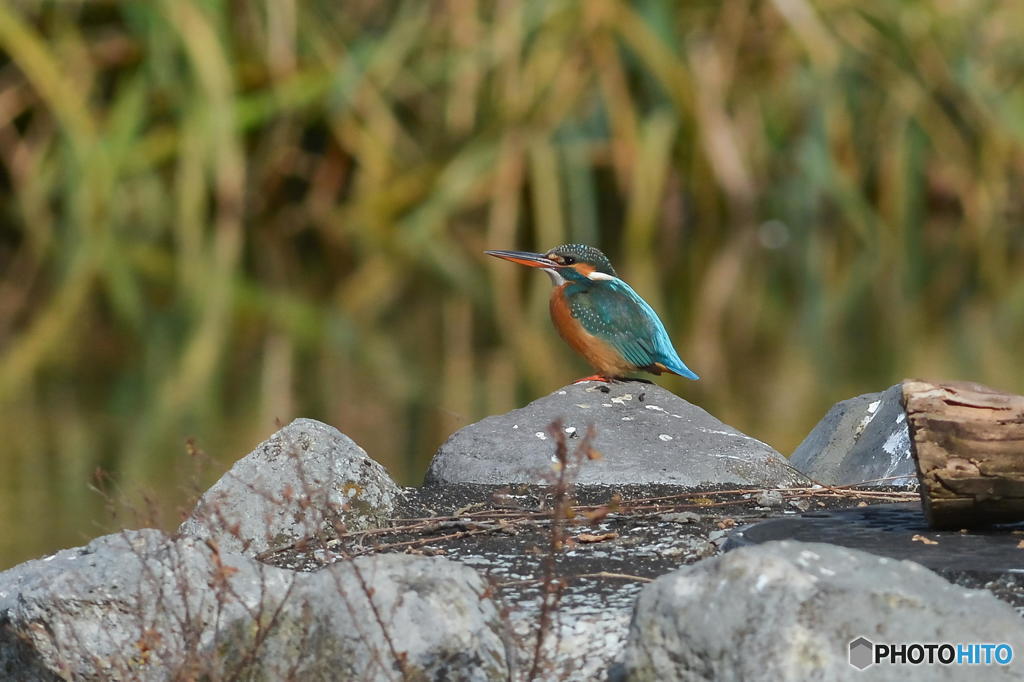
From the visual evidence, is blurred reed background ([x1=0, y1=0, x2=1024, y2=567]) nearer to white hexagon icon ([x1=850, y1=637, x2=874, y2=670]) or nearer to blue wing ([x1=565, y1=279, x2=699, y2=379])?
blue wing ([x1=565, y1=279, x2=699, y2=379])

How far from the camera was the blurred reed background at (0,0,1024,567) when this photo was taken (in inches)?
437

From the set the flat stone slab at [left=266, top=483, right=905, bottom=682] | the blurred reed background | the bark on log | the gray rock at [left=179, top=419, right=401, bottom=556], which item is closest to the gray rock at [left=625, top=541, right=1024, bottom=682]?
the flat stone slab at [left=266, top=483, right=905, bottom=682]

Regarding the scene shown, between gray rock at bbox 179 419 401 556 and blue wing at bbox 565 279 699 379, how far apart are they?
699 millimetres

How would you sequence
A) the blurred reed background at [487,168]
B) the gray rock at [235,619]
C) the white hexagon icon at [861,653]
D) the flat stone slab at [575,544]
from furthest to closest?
the blurred reed background at [487,168]
the flat stone slab at [575,544]
the gray rock at [235,619]
the white hexagon icon at [861,653]

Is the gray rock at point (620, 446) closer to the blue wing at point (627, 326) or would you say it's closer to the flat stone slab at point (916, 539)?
the blue wing at point (627, 326)

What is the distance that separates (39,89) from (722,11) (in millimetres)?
5626

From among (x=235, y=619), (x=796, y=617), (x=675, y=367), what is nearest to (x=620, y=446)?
(x=675, y=367)

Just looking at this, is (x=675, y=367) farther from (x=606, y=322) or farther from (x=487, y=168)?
(x=487, y=168)

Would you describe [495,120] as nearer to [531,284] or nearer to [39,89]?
[531,284]

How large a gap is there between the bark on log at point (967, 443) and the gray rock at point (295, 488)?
1.31m

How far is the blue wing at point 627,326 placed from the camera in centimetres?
431

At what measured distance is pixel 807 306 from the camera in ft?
37.9

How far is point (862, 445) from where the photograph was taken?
14.6ft

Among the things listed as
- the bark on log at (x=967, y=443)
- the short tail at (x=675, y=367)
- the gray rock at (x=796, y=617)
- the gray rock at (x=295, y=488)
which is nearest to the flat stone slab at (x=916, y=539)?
the bark on log at (x=967, y=443)
